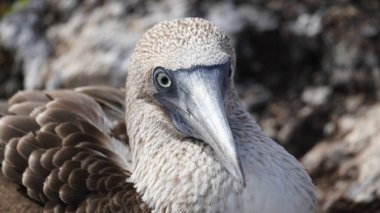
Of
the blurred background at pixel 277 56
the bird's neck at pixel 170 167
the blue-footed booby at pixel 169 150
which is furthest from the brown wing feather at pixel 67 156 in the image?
the blurred background at pixel 277 56

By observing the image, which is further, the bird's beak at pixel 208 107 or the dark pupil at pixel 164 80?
the dark pupil at pixel 164 80

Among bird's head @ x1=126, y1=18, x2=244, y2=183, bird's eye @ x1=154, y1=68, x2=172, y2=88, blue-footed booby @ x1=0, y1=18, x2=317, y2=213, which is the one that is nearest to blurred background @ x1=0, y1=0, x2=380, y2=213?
blue-footed booby @ x1=0, y1=18, x2=317, y2=213

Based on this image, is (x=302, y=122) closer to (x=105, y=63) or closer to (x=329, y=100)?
(x=329, y=100)

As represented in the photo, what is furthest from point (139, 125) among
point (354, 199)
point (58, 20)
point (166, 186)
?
point (58, 20)

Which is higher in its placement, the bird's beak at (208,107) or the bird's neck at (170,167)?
the bird's beak at (208,107)

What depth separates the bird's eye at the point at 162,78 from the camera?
491 cm

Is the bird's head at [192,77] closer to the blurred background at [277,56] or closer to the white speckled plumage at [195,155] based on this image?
the white speckled plumage at [195,155]

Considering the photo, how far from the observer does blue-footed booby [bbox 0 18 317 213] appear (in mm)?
4785

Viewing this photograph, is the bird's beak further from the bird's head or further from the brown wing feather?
the brown wing feather

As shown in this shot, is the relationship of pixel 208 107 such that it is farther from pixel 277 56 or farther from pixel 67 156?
pixel 277 56

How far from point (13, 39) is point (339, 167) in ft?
10.6

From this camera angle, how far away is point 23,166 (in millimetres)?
5449

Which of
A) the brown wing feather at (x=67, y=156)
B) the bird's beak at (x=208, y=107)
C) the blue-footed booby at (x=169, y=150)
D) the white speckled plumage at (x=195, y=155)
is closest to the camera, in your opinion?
the bird's beak at (x=208, y=107)

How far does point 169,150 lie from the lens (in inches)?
202
